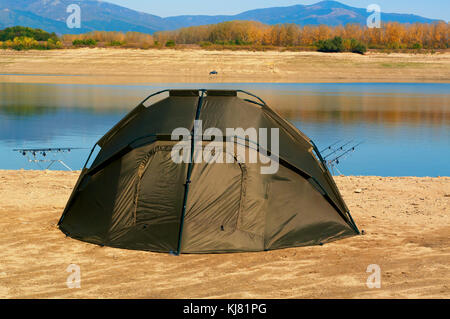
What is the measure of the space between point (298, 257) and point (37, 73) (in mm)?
60238

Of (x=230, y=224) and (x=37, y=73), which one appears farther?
(x=37, y=73)

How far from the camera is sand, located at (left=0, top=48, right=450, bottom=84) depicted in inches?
2243

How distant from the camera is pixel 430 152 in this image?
64.4 ft

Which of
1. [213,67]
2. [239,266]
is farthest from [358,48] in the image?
[239,266]

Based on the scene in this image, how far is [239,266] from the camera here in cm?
664

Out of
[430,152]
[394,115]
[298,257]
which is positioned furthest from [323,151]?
[394,115]

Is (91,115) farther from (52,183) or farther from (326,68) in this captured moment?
(326,68)

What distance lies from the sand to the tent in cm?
4509

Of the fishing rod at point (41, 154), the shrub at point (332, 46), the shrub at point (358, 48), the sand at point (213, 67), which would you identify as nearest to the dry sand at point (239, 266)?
the fishing rod at point (41, 154)

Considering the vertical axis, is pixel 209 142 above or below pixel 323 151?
above

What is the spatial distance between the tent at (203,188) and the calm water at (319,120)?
766cm

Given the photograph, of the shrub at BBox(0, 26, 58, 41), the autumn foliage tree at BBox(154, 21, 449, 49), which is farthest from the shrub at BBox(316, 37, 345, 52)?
the shrub at BBox(0, 26, 58, 41)

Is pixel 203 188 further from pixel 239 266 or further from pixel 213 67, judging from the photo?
pixel 213 67

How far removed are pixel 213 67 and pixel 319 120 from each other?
104 feet
